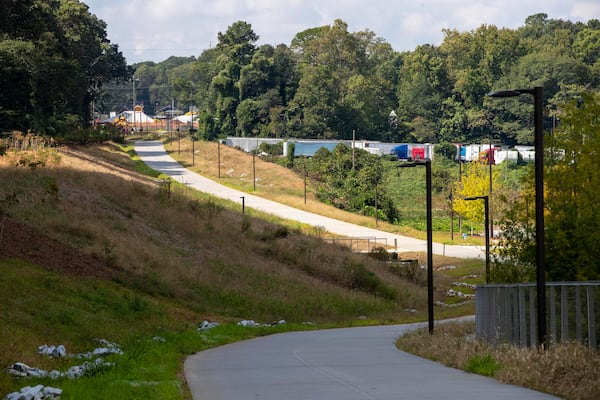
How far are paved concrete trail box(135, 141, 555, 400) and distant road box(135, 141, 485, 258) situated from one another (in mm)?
56270

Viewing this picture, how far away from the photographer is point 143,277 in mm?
45406

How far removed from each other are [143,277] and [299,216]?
2305 inches

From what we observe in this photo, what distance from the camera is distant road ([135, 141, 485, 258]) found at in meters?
92.6

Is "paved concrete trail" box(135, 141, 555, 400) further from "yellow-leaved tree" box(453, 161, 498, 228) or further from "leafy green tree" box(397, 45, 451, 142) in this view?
"leafy green tree" box(397, 45, 451, 142)

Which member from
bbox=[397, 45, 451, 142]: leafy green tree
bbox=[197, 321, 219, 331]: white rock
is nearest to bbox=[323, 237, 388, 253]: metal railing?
bbox=[197, 321, 219, 331]: white rock

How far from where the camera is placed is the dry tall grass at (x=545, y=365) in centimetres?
1655

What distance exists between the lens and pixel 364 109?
182125 millimetres

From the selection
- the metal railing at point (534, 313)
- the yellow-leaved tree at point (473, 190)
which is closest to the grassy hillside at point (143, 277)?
the metal railing at point (534, 313)

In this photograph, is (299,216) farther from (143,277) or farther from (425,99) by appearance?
(425,99)

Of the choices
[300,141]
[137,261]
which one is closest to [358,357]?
[137,261]

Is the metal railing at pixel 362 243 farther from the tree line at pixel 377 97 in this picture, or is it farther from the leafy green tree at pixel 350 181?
the tree line at pixel 377 97

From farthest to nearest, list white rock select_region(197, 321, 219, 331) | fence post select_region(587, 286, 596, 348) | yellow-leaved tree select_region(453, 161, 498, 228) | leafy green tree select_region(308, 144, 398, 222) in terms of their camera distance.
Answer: leafy green tree select_region(308, 144, 398, 222)
yellow-leaved tree select_region(453, 161, 498, 228)
white rock select_region(197, 321, 219, 331)
fence post select_region(587, 286, 596, 348)

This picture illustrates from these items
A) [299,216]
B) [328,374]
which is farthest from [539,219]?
[299,216]

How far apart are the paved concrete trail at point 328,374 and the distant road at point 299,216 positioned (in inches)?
2215
